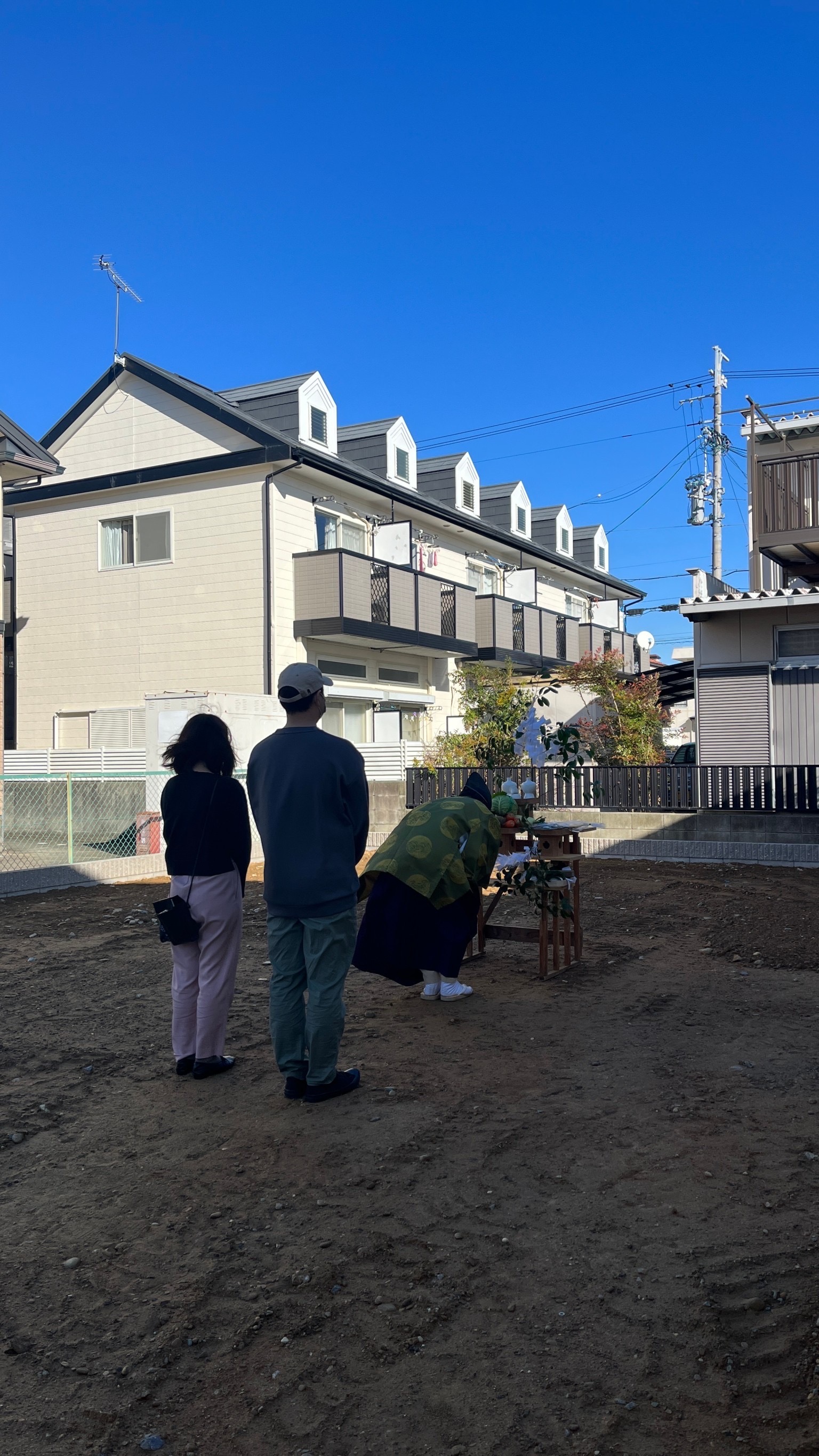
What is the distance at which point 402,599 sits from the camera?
20.2 meters

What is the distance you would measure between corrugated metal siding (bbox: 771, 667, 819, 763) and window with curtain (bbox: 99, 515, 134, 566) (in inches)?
476

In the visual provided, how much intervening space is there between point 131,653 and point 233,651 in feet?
7.56

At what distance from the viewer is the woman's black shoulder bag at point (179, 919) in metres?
4.48

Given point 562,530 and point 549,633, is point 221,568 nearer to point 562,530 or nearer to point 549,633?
point 549,633

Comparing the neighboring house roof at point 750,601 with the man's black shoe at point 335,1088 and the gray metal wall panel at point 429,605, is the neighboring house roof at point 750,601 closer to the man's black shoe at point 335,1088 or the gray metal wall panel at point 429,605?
the gray metal wall panel at point 429,605

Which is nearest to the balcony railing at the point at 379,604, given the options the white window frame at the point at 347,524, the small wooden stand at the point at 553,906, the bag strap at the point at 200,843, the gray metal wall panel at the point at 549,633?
the white window frame at the point at 347,524

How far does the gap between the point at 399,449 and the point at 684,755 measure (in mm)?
9465

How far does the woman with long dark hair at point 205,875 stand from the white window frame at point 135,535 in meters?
15.3

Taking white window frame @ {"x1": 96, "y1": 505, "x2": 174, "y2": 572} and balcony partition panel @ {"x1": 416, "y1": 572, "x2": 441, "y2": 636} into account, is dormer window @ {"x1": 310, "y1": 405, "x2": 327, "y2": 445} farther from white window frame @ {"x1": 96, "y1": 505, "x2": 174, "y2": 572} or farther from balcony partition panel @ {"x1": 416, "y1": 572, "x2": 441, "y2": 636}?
white window frame @ {"x1": 96, "y1": 505, "x2": 174, "y2": 572}

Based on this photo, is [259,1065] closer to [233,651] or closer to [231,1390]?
[231,1390]

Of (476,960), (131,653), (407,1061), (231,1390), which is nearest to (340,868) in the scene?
(407,1061)

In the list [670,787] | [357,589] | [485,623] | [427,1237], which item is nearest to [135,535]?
[357,589]

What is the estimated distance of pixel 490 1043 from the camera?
514 cm

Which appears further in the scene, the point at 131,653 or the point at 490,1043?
the point at 131,653
